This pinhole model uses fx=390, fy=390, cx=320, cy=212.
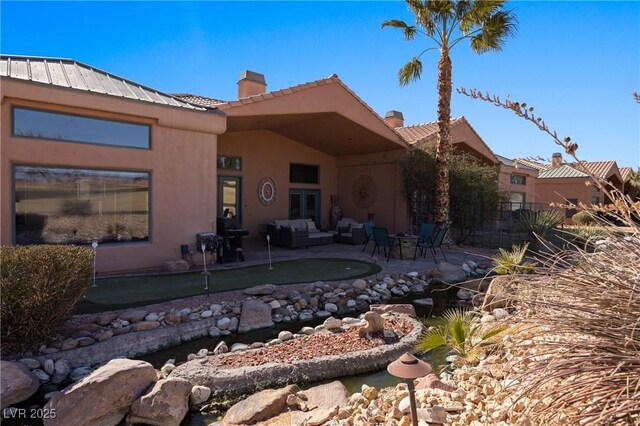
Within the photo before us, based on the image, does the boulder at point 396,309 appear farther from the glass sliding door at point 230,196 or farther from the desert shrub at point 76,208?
the glass sliding door at point 230,196

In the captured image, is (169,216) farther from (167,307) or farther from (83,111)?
(167,307)

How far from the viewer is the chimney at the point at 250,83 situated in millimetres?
13359

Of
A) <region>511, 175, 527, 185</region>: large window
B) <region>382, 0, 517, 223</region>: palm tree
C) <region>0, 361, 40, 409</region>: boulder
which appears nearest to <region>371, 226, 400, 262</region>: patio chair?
<region>382, 0, 517, 223</region>: palm tree

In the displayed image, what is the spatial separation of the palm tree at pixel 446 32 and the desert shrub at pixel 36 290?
1168cm

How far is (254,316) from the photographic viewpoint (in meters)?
6.69

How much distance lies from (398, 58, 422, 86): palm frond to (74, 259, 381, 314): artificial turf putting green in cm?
739

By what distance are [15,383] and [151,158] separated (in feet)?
20.0

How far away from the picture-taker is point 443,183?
46.0 feet

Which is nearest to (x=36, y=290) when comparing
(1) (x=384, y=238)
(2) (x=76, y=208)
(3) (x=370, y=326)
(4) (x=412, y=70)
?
(2) (x=76, y=208)

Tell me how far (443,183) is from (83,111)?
438 inches

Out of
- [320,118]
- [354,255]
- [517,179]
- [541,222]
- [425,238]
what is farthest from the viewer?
[517,179]

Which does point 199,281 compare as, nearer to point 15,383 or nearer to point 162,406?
point 15,383

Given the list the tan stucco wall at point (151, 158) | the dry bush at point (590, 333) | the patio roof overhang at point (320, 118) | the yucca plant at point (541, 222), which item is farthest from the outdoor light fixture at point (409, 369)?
the yucca plant at point (541, 222)

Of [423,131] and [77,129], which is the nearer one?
[77,129]
